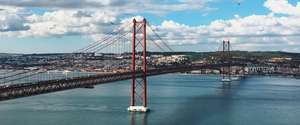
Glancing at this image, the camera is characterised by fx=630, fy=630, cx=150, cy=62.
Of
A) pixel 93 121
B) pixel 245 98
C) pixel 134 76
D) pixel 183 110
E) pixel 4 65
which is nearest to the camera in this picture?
pixel 93 121

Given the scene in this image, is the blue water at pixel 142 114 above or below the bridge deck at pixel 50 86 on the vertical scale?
below

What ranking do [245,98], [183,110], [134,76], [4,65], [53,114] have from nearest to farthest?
[53,114] < [134,76] < [183,110] < [4,65] < [245,98]

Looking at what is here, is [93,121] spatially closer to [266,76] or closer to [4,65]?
[4,65]

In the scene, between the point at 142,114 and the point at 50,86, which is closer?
the point at 50,86

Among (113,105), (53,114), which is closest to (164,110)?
(113,105)

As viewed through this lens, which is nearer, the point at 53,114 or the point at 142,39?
the point at 53,114

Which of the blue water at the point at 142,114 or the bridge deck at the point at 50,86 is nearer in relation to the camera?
the bridge deck at the point at 50,86

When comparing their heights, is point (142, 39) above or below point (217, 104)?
above

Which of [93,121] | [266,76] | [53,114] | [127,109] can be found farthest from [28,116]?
[266,76]

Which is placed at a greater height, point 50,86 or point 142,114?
point 50,86

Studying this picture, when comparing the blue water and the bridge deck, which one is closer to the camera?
the bridge deck

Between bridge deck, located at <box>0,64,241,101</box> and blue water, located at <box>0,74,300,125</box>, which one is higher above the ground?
bridge deck, located at <box>0,64,241,101</box>
